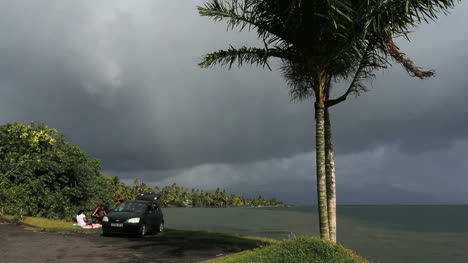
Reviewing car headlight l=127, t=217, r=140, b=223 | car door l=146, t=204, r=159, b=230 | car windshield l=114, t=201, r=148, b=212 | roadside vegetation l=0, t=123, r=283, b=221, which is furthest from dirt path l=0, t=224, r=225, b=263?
roadside vegetation l=0, t=123, r=283, b=221

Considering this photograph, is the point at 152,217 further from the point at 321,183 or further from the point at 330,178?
the point at 321,183

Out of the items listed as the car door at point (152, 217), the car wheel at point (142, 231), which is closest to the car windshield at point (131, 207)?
the car door at point (152, 217)

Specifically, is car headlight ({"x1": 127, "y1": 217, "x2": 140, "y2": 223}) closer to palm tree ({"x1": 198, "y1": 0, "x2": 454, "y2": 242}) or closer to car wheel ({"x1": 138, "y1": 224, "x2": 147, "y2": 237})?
car wheel ({"x1": 138, "y1": 224, "x2": 147, "y2": 237})

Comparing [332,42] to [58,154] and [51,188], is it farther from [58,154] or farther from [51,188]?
[51,188]

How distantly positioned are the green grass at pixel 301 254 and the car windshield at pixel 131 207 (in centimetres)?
842

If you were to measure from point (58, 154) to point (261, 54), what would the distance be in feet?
73.4

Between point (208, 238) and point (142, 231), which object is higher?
point (142, 231)

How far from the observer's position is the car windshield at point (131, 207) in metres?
18.2

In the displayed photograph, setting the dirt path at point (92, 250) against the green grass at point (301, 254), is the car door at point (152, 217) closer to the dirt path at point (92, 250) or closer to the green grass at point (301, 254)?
the dirt path at point (92, 250)

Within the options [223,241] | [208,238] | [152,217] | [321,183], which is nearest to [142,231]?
[152,217]

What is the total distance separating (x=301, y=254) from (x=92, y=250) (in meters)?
7.11

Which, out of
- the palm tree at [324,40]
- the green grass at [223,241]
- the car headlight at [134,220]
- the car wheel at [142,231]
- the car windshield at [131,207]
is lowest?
the green grass at [223,241]

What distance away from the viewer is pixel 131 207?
728 inches

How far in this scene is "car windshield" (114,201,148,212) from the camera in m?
18.2
